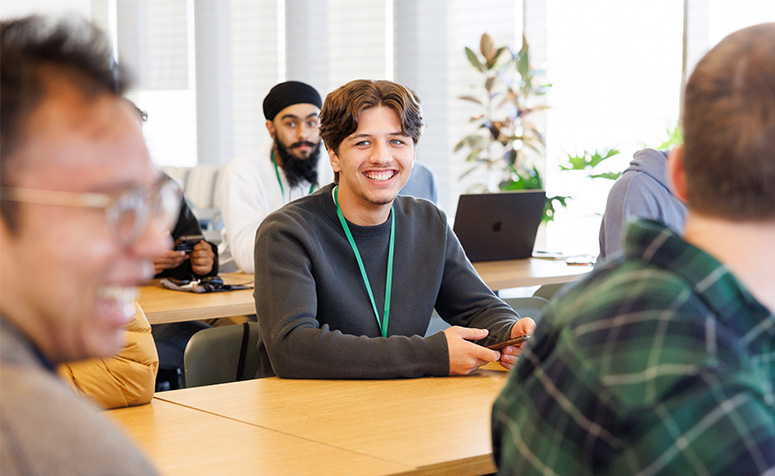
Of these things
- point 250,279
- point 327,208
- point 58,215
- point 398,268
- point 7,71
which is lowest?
point 250,279

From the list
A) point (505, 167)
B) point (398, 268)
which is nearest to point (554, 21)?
point (505, 167)

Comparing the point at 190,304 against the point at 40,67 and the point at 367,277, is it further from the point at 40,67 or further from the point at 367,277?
the point at 40,67


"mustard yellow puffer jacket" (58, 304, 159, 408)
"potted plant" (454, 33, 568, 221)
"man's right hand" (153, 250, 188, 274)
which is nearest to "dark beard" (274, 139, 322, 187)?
"man's right hand" (153, 250, 188, 274)

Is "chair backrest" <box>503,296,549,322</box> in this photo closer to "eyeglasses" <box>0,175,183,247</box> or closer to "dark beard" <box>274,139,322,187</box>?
"dark beard" <box>274,139,322,187</box>

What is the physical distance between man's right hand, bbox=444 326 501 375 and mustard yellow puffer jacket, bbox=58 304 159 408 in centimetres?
71

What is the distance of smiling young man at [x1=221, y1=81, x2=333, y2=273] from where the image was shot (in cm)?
417

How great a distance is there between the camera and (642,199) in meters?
2.78

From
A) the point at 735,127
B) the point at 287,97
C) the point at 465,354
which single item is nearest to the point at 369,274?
the point at 465,354

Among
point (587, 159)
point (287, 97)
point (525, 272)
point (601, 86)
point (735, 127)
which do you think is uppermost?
point (601, 86)

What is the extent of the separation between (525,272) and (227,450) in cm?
246

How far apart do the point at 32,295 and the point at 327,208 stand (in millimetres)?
1671

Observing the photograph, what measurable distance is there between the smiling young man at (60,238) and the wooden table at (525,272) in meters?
2.86

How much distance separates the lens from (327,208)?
2383 mm

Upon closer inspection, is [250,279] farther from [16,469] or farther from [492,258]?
[16,469]
